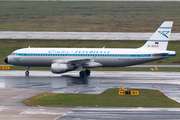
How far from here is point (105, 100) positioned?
30.2 meters

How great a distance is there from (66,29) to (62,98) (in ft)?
197

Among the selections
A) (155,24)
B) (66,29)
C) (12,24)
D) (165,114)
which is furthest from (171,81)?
(12,24)

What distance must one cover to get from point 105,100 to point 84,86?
7644 mm

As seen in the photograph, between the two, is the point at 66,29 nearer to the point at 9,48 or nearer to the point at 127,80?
the point at 9,48

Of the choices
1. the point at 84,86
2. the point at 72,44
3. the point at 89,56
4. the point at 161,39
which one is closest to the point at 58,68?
the point at 89,56

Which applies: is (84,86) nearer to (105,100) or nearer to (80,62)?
(80,62)

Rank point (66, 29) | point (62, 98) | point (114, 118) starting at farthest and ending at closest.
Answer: point (66, 29) < point (62, 98) < point (114, 118)

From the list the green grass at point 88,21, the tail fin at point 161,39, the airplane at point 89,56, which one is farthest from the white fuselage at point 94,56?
the green grass at point 88,21

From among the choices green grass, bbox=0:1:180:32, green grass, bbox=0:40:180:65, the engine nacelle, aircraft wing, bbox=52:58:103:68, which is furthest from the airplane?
green grass, bbox=0:1:180:32

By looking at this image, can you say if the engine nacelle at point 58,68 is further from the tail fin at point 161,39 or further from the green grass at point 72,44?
the green grass at point 72,44

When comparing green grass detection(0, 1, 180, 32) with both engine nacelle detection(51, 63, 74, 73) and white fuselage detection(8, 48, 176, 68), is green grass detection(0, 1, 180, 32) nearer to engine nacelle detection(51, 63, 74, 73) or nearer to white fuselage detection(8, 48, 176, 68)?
white fuselage detection(8, 48, 176, 68)

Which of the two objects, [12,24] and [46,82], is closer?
[46,82]

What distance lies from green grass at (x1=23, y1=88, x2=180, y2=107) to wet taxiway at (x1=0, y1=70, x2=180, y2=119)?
1.29 m

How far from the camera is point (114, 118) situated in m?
24.2
